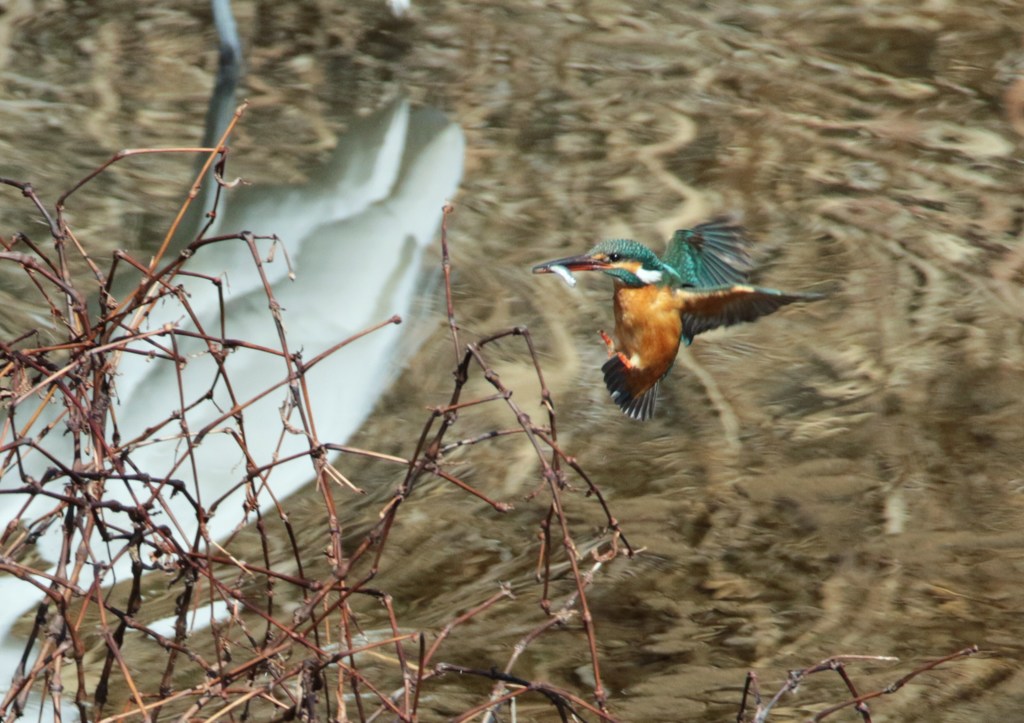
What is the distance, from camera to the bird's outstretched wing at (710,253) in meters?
1.31

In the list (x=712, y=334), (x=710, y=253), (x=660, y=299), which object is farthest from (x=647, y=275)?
(x=712, y=334)

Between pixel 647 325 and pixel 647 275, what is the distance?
1.7 inches

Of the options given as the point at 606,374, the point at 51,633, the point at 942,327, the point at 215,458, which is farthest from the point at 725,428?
the point at 51,633

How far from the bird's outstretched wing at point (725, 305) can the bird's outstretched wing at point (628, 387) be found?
0.20ft

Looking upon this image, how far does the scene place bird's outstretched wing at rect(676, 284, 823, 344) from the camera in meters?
1.18

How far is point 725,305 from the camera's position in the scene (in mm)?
1252

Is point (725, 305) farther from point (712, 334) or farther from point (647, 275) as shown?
point (712, 334)

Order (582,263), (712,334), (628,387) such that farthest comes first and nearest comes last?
1. (712,334)
2. (628,387)
3. (582,263)

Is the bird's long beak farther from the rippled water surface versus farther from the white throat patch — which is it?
the rippled water surface

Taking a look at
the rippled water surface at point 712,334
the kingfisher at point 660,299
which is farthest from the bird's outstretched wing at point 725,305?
the rippled water surface at point 712,334

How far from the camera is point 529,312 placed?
2602mm

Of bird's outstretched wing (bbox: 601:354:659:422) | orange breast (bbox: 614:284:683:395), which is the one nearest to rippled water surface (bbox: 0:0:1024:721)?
bird's outstretched wing (bbox: 601:354:659:422)

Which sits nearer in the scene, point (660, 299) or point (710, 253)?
point (660, 299)

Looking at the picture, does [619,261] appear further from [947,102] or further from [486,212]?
[947,102]
